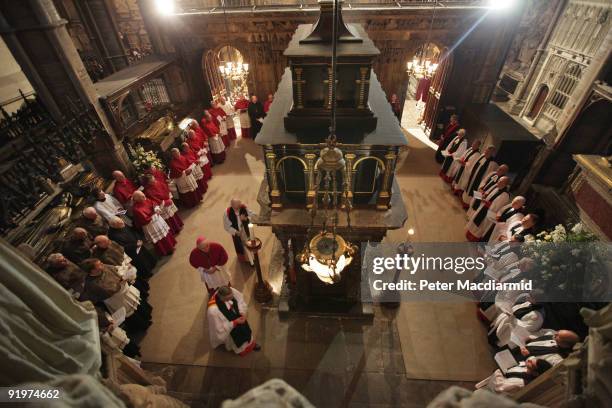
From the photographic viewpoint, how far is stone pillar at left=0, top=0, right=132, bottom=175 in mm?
6074

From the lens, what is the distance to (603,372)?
129 cm

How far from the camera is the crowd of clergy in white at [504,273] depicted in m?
4.12

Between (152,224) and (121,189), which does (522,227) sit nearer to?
(152,224)

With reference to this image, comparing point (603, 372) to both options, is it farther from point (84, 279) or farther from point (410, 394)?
point (84, 279)

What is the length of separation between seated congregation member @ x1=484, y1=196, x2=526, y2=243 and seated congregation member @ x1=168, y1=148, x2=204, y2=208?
829 cm

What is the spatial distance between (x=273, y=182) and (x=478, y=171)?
638 centimetres

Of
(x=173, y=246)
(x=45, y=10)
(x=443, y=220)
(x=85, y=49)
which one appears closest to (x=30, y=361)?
(x=173, y=246)

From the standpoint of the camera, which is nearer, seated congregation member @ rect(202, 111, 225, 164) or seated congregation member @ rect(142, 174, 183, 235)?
seated congregation member @ rect(142, 174, 183, 235)

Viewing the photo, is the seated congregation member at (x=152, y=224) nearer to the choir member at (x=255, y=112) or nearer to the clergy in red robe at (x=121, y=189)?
the clergy in red robe at (x=121, y=189)

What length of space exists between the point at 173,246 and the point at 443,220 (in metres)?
7.72

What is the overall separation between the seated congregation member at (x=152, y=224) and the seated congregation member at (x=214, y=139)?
413cm

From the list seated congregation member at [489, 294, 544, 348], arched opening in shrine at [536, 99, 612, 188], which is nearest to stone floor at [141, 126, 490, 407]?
seated congregation member at [489, 294, 544, 348]

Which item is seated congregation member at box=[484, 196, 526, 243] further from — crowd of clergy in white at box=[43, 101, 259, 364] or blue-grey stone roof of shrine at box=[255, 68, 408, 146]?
crowd of clergy in white at box=[43, 101, 259, 364]

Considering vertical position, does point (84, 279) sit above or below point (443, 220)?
above
